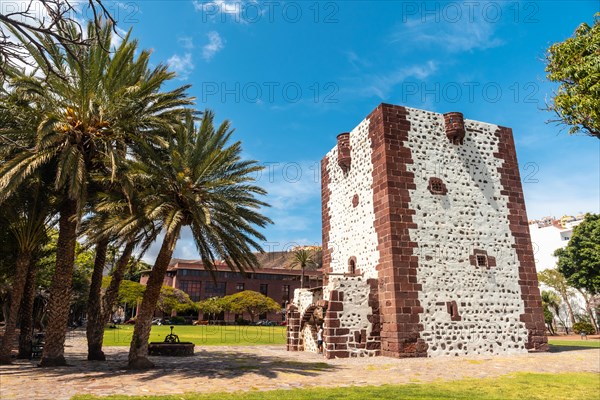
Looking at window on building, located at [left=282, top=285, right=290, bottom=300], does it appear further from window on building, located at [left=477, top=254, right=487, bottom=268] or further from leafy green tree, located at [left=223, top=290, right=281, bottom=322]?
window on building, located at [left=477, top=254, right=487, bottom=268]

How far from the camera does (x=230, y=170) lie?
1380 cm

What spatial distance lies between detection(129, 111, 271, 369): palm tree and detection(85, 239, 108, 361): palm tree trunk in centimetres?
303

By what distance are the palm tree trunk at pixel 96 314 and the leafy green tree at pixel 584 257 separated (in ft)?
124

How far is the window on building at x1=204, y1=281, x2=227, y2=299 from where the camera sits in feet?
239

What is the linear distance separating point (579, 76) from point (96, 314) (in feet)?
52.9

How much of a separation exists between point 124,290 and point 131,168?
43607 mm

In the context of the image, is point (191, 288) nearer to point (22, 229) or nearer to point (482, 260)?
point (22, 229)

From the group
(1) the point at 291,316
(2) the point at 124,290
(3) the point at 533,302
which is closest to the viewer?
(3) the point at 533,302

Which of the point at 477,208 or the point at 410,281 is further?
the point at 477,208

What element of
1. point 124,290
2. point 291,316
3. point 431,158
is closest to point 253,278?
point 124,290

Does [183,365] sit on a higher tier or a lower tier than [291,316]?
lower

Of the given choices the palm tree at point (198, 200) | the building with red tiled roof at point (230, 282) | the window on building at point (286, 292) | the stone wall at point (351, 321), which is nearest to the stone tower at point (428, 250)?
the stone wall at point (351, 321)

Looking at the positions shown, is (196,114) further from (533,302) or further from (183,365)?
(533,302)

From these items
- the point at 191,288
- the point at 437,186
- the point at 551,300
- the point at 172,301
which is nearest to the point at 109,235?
the point at 437,186
